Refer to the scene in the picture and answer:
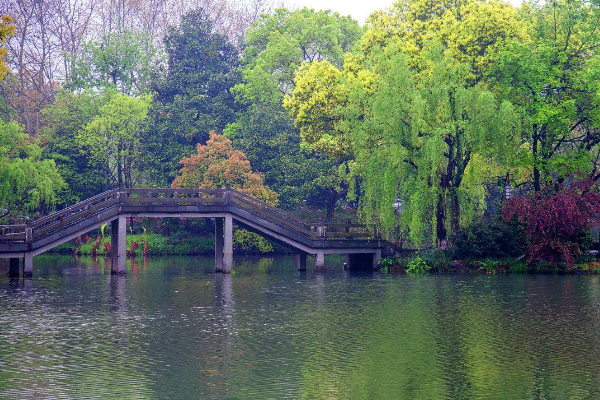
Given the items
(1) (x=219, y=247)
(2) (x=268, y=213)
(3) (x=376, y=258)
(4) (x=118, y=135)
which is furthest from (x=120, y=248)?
(4) (x=118, y=135)

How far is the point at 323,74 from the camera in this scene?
2162 inches

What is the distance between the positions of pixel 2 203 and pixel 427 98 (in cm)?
3195

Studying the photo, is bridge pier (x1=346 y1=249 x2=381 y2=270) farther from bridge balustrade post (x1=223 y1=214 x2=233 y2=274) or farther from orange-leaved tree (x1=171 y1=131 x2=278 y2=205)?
orange-leaved tree (x1=171 y1=131 x2=278 y2=205)

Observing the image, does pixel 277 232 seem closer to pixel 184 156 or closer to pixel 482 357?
pixel 184 156

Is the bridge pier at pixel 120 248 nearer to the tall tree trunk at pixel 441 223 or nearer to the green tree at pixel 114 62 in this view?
the tall tree trunk at pixel 441 223

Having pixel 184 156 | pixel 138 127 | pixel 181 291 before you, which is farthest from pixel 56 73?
pixel 181 291

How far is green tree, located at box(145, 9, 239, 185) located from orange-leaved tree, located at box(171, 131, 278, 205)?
4.29 metres

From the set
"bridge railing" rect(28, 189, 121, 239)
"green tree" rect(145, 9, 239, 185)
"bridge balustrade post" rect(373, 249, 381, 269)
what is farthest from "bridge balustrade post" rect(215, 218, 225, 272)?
"green tree" rect(145, 9, 239, 185)

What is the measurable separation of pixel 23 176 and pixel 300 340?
4448 cm

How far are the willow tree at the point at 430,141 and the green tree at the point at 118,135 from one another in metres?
28.3

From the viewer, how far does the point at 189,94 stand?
→ 70938 mm

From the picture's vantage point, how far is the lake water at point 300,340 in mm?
16375

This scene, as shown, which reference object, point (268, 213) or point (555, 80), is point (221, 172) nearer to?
point (268, 213)

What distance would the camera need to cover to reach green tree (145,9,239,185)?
6844 centimetres
